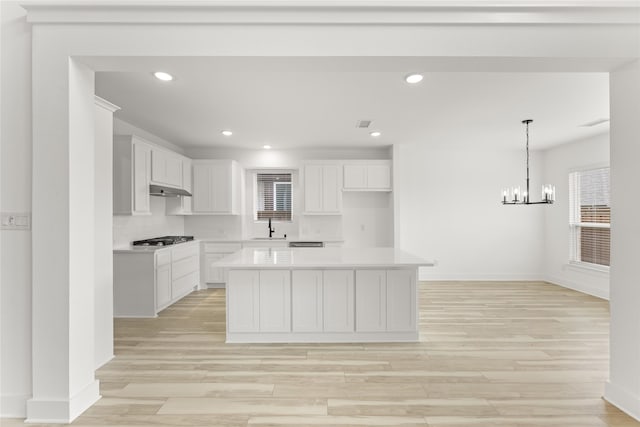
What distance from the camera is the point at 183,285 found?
5156 mm

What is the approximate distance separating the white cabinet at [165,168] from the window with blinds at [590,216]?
6781 mm

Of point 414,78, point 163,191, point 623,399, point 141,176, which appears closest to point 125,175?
point 141,176

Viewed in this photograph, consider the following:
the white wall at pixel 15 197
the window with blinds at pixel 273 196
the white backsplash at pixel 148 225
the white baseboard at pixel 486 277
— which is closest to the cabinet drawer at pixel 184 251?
the white backsplash at pixel 148 225

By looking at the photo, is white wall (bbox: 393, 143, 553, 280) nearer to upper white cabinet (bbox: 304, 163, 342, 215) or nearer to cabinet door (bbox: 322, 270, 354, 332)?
upper white cabinet (bbox: 304, 163, 342, 215)

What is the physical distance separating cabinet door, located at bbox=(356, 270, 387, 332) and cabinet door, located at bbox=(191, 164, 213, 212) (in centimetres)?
365

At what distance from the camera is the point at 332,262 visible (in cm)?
324

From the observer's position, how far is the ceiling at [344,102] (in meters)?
3.06

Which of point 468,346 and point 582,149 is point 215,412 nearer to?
point 468,346

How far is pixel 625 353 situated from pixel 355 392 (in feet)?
5.97

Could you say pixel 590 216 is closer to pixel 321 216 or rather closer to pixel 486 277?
pixel 486 277

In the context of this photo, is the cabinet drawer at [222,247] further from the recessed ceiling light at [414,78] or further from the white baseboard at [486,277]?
the recessed ceiling light at [414,78]

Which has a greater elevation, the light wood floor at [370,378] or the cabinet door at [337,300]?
the cabinet door at [337,300]

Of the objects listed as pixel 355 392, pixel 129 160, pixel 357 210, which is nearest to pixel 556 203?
pixel 357 210

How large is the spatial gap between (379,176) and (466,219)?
6.61 ft
